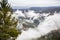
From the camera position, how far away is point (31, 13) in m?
5.75

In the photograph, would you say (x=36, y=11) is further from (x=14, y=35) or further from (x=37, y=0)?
(x=14, y=35)

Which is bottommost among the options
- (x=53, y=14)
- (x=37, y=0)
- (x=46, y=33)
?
(x=46, y=33)

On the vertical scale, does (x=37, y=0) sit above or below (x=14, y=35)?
above

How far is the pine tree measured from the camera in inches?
207

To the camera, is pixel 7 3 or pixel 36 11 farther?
pixel 36 11

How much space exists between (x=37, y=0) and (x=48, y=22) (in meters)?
0.78

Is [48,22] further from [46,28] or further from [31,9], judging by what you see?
[31,9]

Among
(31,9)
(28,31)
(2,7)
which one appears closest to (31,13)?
(31,9)

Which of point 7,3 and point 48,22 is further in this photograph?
point 48,22

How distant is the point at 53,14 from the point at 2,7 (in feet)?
5.37

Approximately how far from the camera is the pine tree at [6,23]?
5.27 meters

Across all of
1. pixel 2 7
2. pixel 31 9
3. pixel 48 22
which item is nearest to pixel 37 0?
pixel 31 9

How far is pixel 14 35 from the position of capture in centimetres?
538

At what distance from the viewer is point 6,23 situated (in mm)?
5320
